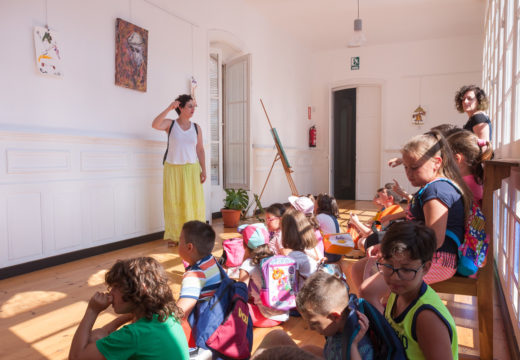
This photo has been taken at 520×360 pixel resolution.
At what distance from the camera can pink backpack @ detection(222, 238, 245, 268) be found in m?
3.20

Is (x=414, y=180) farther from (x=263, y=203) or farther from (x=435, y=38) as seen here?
(x=435, y=38)

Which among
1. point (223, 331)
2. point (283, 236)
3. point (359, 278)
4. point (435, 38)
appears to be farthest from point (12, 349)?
point (435, 38)

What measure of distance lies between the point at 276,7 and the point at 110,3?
12.4 feet

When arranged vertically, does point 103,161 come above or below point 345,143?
below

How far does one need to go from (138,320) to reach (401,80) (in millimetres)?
9488

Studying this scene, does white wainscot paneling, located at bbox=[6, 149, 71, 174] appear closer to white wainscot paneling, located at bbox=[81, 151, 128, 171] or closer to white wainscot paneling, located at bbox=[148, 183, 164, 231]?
white wainscot paneling, located at bbox=[81, 151, 128, 171]

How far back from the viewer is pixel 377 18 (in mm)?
7941

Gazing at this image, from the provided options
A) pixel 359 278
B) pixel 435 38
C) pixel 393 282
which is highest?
pixel 435 38

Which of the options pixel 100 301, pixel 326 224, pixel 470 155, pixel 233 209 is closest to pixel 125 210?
pixel 233 209

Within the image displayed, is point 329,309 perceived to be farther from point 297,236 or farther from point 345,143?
point 345,143

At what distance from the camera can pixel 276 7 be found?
7.30 m

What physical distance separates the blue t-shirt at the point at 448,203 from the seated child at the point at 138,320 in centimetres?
118

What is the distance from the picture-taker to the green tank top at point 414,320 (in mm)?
1243

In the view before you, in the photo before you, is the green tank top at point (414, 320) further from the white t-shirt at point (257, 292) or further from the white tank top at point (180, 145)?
the white tank top at point (180, 145)
